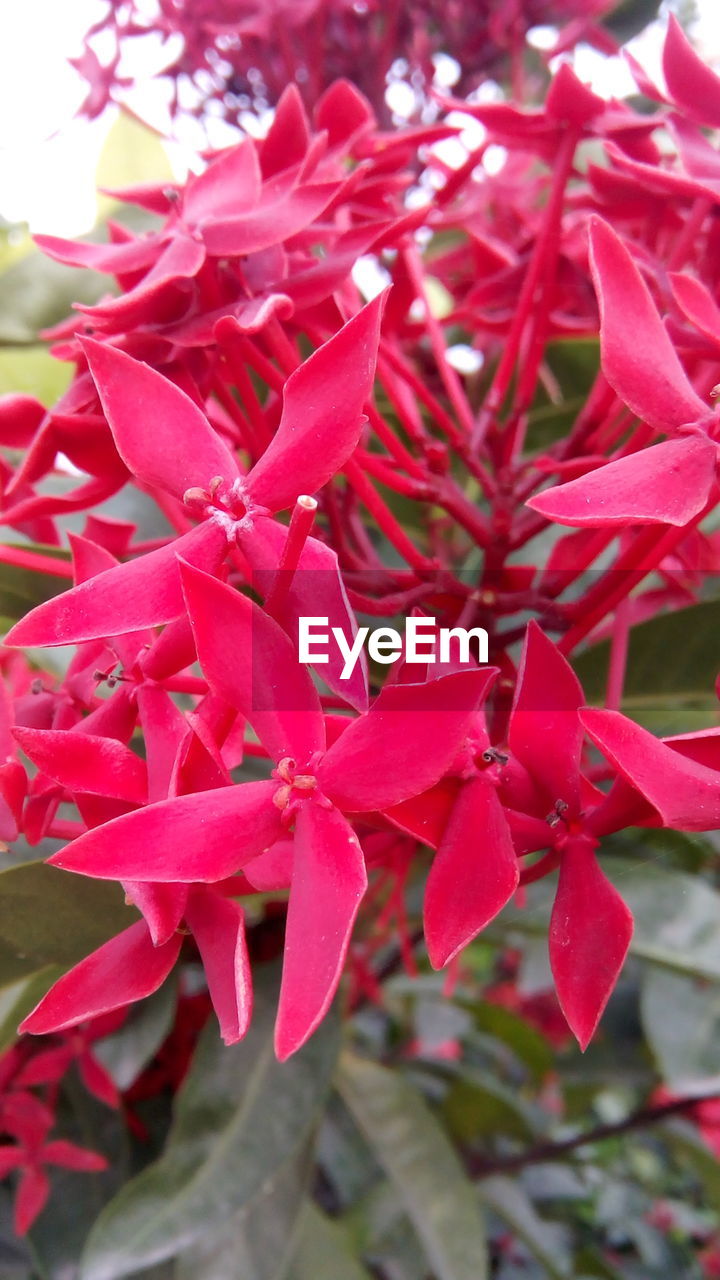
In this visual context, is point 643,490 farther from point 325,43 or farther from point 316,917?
point 325,43

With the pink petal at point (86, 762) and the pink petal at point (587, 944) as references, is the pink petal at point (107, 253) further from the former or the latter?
the pink petal at point (587, 944)

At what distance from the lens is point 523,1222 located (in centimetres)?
103

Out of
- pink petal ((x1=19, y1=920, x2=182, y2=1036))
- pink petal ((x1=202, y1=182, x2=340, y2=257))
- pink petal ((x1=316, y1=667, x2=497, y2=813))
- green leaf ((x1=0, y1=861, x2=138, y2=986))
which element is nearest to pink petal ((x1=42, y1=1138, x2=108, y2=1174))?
green leaf ((x1=0, y1=861, x2=138, y2=986))

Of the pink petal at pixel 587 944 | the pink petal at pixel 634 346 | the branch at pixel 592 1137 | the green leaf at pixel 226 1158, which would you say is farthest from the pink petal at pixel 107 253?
the branch at pixel 592 1137

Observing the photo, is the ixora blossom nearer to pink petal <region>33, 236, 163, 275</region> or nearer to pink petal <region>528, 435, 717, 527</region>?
pink petal <region>528, 435, 717, 527</region>

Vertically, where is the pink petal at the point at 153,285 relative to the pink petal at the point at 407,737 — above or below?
above

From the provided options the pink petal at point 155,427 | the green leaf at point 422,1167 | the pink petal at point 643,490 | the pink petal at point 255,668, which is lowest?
the green leaf at point 422,1167

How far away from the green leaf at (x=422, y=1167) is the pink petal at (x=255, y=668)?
0.55 meters

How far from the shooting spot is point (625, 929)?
0.35 m

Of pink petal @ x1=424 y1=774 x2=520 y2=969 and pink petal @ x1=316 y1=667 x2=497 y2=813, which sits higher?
pink petal @ x1=316 y1=667 x2=497 y2=813

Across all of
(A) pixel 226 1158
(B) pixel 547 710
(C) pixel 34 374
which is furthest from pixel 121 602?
(C) pixel 34 374

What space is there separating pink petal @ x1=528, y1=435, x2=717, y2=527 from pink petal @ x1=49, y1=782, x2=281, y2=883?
15cm

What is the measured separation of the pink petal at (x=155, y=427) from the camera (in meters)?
0.39

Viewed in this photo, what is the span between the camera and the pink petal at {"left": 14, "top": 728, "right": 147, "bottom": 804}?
1.16ft
